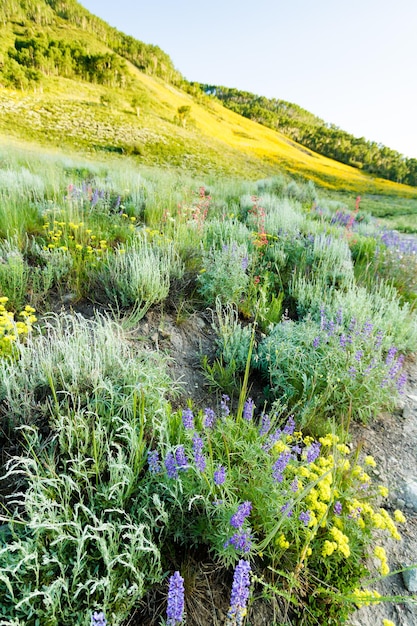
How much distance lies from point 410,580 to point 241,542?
1.05 metres

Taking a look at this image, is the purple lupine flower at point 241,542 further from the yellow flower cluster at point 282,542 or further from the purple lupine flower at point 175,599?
the purple lupine flower at point 175,599

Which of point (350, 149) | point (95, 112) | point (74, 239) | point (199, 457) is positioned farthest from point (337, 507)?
point (350, 149)

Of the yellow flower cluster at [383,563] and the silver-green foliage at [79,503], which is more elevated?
the yellow flower cluster at [383,563]

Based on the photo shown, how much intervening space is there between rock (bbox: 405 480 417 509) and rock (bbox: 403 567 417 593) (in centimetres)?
41

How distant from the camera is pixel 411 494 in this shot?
6.83 feet

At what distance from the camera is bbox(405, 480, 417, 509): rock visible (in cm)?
203

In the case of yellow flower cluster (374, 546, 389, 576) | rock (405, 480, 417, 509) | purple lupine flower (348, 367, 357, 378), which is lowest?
rock (405, 480, 417, 509)

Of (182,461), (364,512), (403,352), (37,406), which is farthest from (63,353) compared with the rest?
(403,352)

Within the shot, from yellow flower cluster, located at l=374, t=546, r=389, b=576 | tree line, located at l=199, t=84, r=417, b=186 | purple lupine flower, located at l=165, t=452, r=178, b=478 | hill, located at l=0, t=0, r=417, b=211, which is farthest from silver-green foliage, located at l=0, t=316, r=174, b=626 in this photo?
tree line, located at l=199, t=84, r=417, b=186

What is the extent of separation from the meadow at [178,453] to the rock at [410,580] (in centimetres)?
15

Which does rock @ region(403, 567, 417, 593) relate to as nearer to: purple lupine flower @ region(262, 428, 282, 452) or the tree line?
purple lupine flower @ region(262, 428, 282, 452)

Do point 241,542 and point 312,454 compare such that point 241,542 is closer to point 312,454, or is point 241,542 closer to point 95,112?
point 312,454

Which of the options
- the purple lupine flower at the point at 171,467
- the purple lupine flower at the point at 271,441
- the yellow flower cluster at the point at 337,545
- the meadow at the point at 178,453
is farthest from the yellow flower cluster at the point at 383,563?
the purple lupine flower at the point at 171,467

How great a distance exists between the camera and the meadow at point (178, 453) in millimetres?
1300
